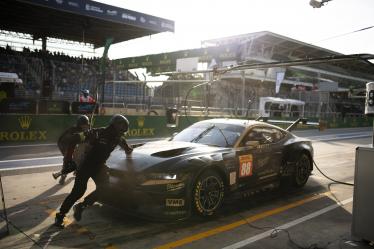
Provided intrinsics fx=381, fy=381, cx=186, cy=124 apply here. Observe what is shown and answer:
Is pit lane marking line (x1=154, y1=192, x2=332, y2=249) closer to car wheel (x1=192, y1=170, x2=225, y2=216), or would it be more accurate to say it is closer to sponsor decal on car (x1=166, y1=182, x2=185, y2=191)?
car wheel (x1=192, y1=170, x2=225, y2=216)

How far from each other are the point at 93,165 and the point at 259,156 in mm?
2947

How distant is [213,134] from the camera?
6770mm

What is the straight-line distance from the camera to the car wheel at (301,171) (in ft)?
25.1

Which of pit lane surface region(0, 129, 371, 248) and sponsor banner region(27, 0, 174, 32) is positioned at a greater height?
sponsor banner region(27, 0, 174, 32)

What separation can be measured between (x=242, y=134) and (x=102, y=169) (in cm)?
257

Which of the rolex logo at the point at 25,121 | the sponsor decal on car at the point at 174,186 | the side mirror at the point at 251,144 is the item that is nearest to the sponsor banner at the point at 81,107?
the rolex logo at the point at 25,121

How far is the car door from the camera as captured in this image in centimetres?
628

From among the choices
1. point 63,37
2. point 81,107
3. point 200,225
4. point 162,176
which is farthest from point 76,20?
point 200,225

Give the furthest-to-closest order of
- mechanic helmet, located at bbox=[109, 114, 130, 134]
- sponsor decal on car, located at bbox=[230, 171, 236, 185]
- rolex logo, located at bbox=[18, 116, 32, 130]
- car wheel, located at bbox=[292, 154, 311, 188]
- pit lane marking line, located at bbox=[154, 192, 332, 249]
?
rolex logo, located at bbox=[18, 116, 32, 130]
car wheel, located at bbox=[292, 154, 311, 188]
sponsor decal on car, located at bbox=[230, 171, 236, 185]
mechanic helmet, located at bbox=[109, 114, 130, 134]
pit lane marking line, located at bbox=[154, 192, 332, 249]

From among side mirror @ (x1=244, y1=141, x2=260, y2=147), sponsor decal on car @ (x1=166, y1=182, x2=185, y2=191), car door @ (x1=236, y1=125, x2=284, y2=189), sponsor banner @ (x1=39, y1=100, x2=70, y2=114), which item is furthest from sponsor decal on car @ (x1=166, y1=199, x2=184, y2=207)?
sponsor banner @ (x1=39, y1=100, x2=70, y2=114)

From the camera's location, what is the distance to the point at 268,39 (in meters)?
50.6

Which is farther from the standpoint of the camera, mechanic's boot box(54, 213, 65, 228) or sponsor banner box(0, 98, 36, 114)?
sponsor banner box(0, 98, 36, 114)

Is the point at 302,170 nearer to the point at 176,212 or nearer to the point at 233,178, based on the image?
the point at 233,178

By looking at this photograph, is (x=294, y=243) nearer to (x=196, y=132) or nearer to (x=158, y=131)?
(x=196, y=132)
